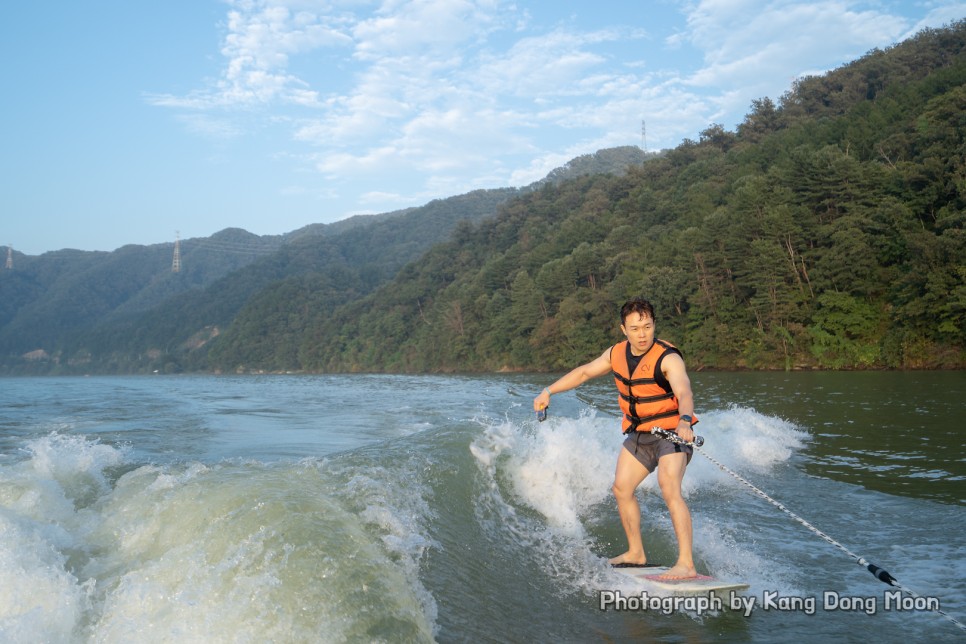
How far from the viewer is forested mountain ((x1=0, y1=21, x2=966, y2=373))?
37.9 m

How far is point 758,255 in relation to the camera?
45.1 m

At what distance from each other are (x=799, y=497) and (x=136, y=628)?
6647 millimetres

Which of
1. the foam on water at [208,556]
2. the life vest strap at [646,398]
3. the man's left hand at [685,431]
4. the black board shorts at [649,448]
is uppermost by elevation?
the life vest strap at [646,398]

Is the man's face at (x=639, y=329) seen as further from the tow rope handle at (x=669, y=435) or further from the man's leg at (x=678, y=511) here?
the man's leg at (x=678, y=511)

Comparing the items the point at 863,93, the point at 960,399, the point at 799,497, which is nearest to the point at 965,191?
the point at 960,399

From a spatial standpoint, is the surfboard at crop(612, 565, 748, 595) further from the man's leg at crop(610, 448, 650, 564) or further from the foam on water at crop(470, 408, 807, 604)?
the man's leg at crop(610, 448, 650, 564)

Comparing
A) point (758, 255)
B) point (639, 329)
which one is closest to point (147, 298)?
point (758, 255)

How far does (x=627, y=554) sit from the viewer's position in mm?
5180

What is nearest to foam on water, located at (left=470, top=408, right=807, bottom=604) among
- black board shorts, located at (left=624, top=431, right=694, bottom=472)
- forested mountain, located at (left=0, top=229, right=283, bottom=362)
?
black board shorts, located at (left=624, top=431, right=694, bottom=472)

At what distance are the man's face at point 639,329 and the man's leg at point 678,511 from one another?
84 centimetres

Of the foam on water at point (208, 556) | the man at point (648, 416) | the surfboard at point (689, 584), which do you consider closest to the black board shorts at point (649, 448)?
the man at point (648, 416)

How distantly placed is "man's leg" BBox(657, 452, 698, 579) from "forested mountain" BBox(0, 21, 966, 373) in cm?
3281

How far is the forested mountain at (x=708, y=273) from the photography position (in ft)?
124

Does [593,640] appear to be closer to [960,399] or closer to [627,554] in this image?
[627,554]
